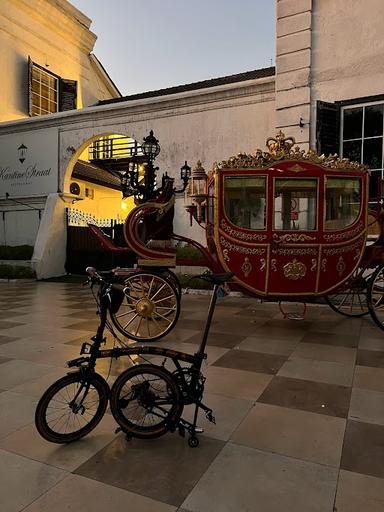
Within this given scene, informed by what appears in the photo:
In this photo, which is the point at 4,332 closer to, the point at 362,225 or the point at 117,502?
the point at 117,502

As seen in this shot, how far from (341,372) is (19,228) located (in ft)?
44.4

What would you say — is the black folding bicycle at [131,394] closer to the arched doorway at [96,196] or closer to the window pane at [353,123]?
the window pane at [353,123]

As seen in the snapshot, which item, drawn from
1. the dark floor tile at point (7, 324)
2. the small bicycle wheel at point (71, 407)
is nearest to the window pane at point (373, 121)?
the dark floor tile at point (7, 324)

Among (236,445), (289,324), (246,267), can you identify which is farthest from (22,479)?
(289,324)

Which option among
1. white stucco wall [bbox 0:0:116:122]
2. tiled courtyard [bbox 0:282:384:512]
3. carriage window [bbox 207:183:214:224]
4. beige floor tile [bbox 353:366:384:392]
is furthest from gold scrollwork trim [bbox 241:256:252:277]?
white stucco wall [bbox 0:0:116:122]

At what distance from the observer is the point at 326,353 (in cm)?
485

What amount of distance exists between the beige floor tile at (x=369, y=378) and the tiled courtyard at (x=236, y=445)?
0.01 metres

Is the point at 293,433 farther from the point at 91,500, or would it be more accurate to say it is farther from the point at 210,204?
the point at 210,204

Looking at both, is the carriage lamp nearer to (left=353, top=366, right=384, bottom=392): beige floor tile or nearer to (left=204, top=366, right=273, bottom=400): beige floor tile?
(left=204, top=366, right=273, bottom=400): beige floor tile

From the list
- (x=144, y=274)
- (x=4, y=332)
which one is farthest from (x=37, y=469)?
(x=4, y=332)

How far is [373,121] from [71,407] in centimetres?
873

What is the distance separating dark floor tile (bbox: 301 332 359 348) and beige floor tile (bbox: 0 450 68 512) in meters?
3.83

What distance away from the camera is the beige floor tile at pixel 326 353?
4.61m

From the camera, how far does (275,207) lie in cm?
592
